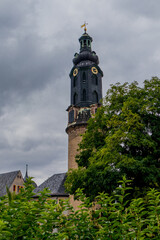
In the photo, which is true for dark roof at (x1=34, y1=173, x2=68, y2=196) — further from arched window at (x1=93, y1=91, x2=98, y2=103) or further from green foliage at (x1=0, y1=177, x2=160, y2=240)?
green foliage at (x1=0, y1=177, x2=160, y2=240)

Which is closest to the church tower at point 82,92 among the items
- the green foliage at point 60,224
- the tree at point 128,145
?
the tree at point 128,145

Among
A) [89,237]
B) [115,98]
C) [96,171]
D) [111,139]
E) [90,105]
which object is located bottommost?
[89,237]

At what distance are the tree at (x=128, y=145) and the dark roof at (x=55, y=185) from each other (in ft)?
67.4

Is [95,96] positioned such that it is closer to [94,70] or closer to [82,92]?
[82,92]

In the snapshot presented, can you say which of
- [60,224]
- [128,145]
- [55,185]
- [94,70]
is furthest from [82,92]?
[60,224]

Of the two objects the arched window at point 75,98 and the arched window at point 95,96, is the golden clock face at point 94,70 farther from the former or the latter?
the arched window at point 75,98

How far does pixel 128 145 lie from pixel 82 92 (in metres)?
25.9

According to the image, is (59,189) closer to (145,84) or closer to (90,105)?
(90,105)

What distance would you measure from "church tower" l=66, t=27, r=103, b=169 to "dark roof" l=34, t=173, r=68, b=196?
570 cm

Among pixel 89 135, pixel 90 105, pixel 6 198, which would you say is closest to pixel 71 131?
pixel 90 105

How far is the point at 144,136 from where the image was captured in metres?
18.9

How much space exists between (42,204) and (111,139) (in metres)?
15.9

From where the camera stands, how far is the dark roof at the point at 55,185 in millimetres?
42034

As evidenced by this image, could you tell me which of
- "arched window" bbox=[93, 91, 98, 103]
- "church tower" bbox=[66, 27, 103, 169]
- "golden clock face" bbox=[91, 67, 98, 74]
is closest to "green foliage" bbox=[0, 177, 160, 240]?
"church tower" bbox=[66, 27, 103, 169]
